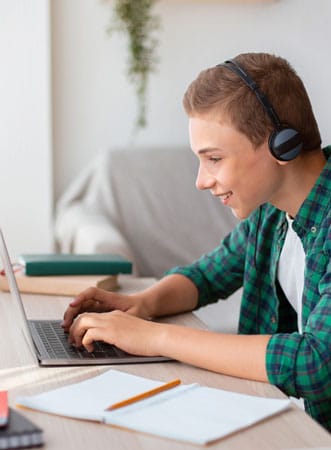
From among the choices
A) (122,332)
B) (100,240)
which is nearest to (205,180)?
(122,332)

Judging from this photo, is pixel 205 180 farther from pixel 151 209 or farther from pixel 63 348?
pixel 151 209

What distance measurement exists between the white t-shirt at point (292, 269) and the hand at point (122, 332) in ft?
1.22

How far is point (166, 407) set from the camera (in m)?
1.03

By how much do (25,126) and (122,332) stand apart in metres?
2.26

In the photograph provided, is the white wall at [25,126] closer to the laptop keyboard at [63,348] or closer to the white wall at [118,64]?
the white wall at [118,64]

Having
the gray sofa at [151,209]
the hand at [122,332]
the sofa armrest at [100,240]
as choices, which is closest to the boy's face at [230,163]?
the hand at [122,332]

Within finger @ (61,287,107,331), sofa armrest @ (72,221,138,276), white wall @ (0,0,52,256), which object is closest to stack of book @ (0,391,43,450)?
finger @ (61,287,107,331)

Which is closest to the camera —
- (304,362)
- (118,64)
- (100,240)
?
(304,362)

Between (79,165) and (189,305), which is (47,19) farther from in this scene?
(189,305)

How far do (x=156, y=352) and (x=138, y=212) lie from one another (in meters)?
1.95

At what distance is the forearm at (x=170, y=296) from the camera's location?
1.58 meters

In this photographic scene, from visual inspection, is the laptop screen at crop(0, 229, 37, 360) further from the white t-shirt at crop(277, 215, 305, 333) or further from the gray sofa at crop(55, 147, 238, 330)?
the gray sofa at crop(55, 147, 238, 330)

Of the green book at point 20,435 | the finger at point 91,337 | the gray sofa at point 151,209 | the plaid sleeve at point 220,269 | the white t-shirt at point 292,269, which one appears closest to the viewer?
the green book at point 20,435

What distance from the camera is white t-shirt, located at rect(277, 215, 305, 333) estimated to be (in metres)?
1.54
